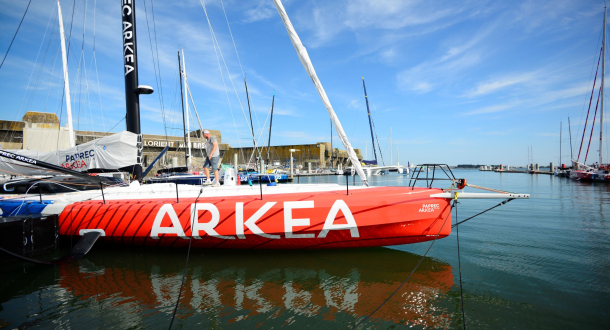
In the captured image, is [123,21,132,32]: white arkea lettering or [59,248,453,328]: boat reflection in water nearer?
[59,248,453,328]: boat reflection in water

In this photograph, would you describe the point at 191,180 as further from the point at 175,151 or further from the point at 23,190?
the point at 175,151

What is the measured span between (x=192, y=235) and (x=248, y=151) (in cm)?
4327

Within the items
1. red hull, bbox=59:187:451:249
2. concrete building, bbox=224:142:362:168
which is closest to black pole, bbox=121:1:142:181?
red hull, bbox=59:187:451:249

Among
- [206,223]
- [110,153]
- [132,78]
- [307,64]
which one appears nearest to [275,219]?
[206,223]

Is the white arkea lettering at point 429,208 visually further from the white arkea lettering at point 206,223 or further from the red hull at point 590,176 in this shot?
the red hull at point 590,176

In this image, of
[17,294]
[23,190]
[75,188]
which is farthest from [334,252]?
[23,190]

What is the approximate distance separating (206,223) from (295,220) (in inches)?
58.7

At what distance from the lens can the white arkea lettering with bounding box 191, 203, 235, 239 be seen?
462cm

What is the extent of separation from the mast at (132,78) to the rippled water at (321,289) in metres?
2.94

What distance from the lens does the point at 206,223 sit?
183 inches

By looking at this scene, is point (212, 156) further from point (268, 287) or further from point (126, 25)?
point (126, 25)

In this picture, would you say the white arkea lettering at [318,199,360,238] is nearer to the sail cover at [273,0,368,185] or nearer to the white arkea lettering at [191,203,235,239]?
the sail cover at [273,0,368,185]


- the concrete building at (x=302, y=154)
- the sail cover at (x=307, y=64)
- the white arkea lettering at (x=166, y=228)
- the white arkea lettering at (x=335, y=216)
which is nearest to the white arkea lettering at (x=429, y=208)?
the white arkea lettering at (x=335, y=216)

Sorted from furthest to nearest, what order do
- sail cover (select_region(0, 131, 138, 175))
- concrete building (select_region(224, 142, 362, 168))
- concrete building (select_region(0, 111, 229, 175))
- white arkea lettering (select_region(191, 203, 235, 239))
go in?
concrete building (select_region(224, 142, 362, 168))
concrete building (select_region(0, 111, 229, 175))
sail cover (select_region(0, 131, 138, 175))
white arkea lettering (select_region(191, 203, 235, 239))
